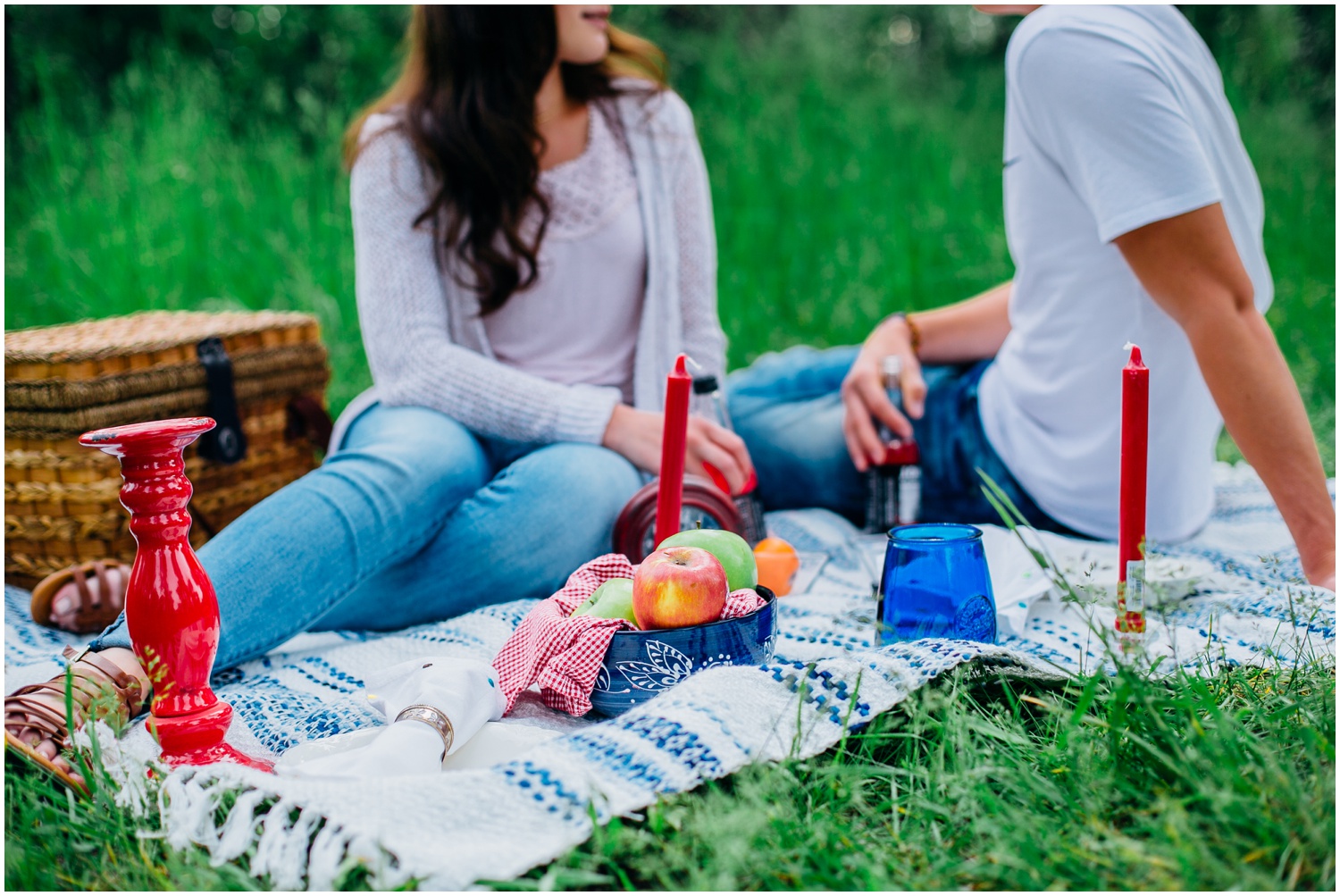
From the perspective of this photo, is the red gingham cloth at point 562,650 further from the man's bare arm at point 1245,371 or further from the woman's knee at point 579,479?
the man's bare arm at point 1245,371

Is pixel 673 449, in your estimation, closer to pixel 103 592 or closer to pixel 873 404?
pixel 873 404

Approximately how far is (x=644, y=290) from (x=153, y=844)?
144 centimetres

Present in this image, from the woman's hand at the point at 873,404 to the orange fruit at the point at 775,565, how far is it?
12.7 inches

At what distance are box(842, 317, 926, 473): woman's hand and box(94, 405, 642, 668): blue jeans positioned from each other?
0.44 m

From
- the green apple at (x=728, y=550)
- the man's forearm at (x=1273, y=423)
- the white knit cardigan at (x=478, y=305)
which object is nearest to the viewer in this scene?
the green apple at (x=728, y=550)

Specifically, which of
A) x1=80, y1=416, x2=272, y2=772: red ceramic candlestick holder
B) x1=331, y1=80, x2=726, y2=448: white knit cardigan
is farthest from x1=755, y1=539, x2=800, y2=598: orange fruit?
x1=80, y1=416, x2=272, y2=772: red ceramic candlestick holder

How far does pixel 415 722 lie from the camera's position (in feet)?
3.70

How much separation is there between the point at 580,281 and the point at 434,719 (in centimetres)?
119

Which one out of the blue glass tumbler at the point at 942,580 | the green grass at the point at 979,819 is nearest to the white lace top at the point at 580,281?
the blue glass tumbler at the point at 942,580

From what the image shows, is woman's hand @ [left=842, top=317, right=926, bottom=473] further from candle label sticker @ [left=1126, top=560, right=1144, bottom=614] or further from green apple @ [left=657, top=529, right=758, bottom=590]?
candle label sticker @ [left=1126, top=560, right=1144, bottom=614]

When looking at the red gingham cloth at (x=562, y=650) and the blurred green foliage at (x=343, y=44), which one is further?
the blurred green foliage at (x=343, y=44)

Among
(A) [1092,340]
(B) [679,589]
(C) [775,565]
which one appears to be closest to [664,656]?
(B) [679,589]

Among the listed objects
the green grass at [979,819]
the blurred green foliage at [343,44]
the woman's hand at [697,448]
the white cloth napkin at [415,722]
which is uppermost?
the blurred green foliage at [343,44]

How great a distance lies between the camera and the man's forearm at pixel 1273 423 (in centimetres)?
147
